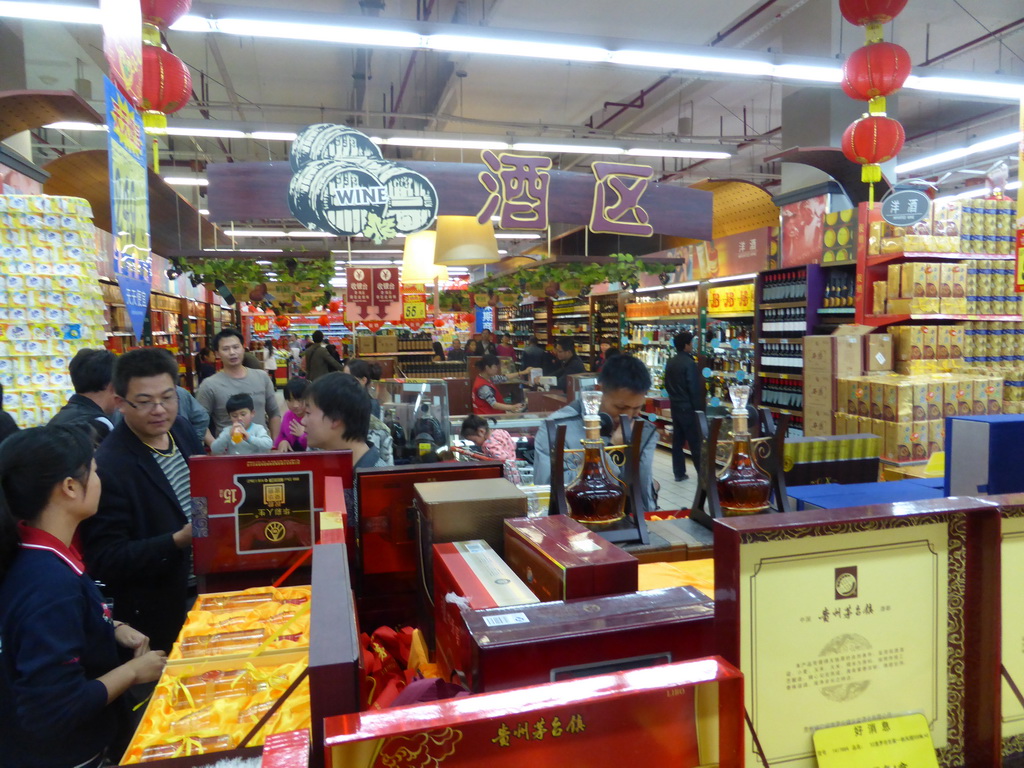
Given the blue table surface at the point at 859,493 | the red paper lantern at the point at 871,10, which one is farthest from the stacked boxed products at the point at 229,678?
the red paper lantern at the point at 871,10

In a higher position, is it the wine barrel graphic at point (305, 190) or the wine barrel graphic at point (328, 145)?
the wine barrel graphic at point (328, 145)

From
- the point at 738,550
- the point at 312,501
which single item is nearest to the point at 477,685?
the point at 738,550

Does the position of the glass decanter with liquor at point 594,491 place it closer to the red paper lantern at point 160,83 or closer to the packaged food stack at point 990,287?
the red paper lantern at point 160,83

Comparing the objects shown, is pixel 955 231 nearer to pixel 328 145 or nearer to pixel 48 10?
pixel 328 145

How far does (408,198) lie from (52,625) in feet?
14.2

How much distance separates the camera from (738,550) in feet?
2.77

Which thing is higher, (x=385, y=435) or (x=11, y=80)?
(x=11, y=80)

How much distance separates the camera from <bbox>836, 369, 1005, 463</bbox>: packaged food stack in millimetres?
5562

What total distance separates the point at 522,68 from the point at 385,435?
7453 millimetres

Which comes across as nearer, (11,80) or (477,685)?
(477,685)

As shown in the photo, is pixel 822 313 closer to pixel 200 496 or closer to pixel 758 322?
pixel 758 322

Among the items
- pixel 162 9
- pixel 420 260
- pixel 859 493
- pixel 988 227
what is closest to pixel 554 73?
pixel 420 260

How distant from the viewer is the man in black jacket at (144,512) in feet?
7.35

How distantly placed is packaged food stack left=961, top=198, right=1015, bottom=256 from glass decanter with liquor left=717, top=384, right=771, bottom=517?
19.7 ft
